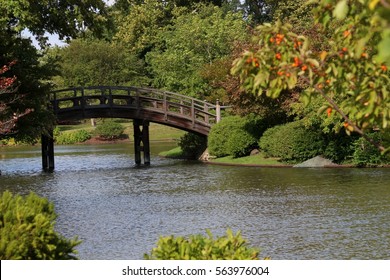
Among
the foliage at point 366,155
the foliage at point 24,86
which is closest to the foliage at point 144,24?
the foliage at point 24,86

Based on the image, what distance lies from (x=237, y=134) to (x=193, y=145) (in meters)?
7.44

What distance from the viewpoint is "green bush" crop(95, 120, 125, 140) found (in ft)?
253

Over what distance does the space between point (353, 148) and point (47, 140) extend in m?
15.6

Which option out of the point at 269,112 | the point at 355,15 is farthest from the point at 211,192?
the point at 355,15

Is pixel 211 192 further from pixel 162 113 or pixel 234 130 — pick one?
pixel 162 113

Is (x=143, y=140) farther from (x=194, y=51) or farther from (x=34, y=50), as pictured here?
(x=194, y=51)

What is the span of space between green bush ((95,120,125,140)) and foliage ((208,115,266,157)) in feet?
116

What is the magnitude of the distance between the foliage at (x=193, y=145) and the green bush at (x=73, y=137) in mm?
31119

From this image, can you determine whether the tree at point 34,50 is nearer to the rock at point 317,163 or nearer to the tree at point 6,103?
the tree at point 6,103

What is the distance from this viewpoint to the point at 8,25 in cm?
3294

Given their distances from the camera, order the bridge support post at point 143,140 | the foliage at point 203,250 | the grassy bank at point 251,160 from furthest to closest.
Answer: the bridge support post at point 143,140 < the grassy bank at point 251,160 < the foliage at point 203,250

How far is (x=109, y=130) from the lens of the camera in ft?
253

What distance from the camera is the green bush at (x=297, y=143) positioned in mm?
36969

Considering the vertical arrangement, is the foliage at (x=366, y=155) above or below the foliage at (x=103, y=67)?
below
